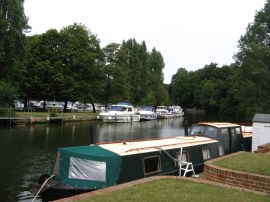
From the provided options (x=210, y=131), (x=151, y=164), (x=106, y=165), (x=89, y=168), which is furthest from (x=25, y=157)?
(x=210, y=131)

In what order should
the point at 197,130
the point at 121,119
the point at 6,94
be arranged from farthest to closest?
the point at 121,119
the point at 6,94
the point at 197,130

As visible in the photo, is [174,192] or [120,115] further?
[120,115]

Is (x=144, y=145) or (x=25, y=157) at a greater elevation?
(x=144, y=145)

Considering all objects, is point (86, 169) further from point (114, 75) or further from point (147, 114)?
point (114, 75)

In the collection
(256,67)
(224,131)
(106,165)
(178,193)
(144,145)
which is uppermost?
(256,67)

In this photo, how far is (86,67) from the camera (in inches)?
2473

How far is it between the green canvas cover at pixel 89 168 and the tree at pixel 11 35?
36.2 m

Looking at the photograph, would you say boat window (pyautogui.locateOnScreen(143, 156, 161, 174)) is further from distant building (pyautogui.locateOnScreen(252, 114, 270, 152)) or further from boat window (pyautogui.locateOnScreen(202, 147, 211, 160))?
distant building (pyautogui.locateOnScreen(252, 114, 270, 152))

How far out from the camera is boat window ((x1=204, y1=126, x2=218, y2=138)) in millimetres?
20844

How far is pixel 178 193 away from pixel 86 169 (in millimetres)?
6505

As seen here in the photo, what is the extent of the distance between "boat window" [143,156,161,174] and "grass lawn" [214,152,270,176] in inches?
160

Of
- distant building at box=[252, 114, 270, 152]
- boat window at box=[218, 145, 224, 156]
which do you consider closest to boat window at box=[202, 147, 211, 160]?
boat window at box=[218, 145, 224, 156]

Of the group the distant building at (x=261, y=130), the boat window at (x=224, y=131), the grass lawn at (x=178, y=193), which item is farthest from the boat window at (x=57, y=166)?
the distant building at (x=261, y=130)

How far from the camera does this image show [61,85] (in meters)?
58.3
